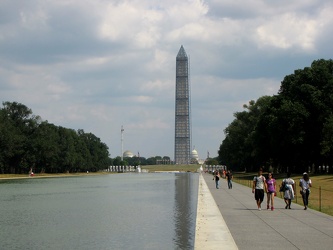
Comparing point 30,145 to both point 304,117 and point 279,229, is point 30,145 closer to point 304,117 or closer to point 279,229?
point 304,117

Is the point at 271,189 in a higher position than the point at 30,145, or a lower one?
lower

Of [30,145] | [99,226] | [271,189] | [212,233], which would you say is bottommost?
[99,226]

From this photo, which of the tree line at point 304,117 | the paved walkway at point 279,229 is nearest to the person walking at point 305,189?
the paved walkway at point 279,229

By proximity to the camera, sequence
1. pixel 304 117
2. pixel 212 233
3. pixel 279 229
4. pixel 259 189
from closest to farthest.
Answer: pixel 212 233
pixel 279 229
pixel 259 189
pixel 304 117

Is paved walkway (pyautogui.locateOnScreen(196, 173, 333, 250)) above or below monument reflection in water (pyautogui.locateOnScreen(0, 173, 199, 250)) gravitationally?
above

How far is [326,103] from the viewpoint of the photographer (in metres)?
64.6

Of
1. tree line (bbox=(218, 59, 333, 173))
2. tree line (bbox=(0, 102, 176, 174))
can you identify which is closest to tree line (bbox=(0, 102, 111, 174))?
tree line (bbox=(0, 102, 176, 174))

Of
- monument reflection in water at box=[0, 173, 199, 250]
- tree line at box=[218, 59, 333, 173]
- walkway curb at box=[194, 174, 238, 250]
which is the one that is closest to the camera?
walkway curb at box=[194, 174, 238, 250]

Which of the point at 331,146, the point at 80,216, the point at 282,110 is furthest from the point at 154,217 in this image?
the point at 282,110

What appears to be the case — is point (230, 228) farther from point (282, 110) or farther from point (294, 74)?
point (294, 74)

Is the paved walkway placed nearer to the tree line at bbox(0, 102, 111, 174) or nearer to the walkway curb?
the walkway curb

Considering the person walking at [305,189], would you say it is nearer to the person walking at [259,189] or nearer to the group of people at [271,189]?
the group of people at [271,189]

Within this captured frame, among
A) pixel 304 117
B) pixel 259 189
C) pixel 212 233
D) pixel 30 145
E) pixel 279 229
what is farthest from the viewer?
pixel 30 145

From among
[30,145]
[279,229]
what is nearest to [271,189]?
[279,229]
